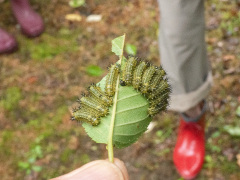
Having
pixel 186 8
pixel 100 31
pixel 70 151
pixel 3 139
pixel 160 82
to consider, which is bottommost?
pixel 70 151

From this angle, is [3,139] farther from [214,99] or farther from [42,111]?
[214,99]

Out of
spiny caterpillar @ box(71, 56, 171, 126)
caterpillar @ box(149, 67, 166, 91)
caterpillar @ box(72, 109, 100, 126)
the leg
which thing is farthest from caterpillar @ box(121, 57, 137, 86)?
the leg

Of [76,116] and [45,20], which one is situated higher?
[76,116]

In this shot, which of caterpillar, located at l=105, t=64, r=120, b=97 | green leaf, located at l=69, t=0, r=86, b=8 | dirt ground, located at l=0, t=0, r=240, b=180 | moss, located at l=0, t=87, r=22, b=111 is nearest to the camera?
caterpillar, located at l=105, t=64, r=120, b=97

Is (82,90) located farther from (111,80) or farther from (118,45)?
(111,80)

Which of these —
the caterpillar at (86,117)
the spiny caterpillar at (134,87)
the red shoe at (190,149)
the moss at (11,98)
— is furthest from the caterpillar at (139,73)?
the moss at (11,98)

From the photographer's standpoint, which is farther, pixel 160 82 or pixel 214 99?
pixel 214 99

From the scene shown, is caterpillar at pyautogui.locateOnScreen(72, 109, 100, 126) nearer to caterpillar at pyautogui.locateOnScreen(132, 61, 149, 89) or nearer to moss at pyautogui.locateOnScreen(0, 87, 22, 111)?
caterpillar at pyautogui.locateOnScreen(132, 61, 149, 89)

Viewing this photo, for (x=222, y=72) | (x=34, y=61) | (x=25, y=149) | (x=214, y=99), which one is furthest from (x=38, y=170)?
(x=222, y=72)
